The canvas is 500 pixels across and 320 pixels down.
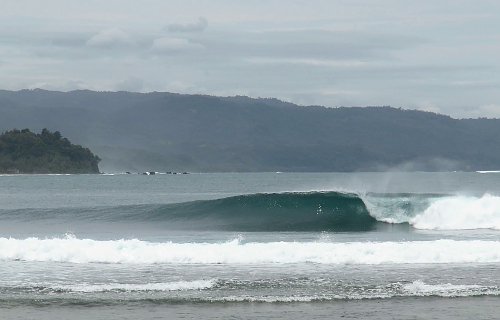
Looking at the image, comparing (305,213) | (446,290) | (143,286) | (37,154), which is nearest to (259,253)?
(143,286)

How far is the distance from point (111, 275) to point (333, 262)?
5.65 m

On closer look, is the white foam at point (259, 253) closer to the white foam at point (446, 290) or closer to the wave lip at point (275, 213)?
the white foam at point (446, 290)

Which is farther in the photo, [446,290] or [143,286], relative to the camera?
[143,286]

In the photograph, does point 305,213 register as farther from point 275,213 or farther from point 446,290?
point 446,290

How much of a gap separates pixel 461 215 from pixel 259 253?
14508mm

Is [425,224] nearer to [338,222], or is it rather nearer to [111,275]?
[338,222]

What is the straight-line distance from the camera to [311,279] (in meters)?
14.0

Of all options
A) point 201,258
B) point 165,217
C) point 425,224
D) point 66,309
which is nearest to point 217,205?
point 165,217

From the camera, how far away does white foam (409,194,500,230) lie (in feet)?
89.1

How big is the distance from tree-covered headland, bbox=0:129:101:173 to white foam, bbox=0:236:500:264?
590 ft

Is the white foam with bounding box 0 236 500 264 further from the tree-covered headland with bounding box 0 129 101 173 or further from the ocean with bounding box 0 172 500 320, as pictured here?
the tree-covered headland with bounding box 0 129 101 173

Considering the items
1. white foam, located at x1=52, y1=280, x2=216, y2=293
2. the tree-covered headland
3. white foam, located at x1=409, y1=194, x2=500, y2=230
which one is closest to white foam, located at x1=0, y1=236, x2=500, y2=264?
white foam, located at x1=52, y1=280, x2=216, y2=293

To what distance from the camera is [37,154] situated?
191750 mm

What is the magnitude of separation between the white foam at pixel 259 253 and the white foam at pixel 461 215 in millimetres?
9622
